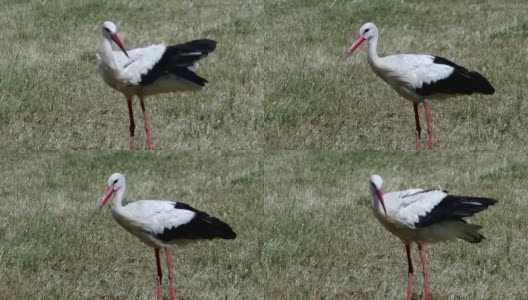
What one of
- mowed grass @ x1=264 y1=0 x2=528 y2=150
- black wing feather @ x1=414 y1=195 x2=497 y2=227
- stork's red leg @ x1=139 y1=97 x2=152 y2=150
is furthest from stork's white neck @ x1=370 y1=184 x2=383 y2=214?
stork's red leg @ x1=139 y1=97 x2=152 y2=150

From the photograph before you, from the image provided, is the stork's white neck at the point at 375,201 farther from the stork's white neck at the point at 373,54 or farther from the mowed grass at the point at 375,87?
the stork's white neck at the point at 373,54

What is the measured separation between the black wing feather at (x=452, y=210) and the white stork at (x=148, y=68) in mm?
2063

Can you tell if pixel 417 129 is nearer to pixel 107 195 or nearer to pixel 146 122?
pixel 146 122

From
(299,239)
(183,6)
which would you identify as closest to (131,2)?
(183,6)

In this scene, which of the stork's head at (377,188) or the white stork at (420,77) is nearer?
the stork's head at (377,188)

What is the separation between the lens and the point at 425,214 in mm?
10195

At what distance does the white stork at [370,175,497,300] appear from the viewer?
1018cm

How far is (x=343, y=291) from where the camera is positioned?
10453mm

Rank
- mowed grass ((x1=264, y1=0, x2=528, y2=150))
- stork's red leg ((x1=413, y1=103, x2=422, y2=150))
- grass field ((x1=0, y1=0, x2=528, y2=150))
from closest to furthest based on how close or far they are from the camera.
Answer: stork's red leg ((x1=413, y1=103, x2=422, y2=150))
grass field ((x1=0, y1=0, x2=528, y2=150))
mowed grass ((x1=264, y1=0, x2=528, y2=150))

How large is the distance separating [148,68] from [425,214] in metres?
2.46

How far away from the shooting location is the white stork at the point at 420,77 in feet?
34.0

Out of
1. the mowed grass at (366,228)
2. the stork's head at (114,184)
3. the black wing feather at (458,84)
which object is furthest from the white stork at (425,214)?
the stork's head at (114,184)

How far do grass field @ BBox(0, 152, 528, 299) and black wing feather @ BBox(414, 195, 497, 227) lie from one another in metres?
0.41

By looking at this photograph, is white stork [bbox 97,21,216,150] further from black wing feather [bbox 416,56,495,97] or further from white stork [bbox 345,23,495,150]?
black wing feather [bbox 416,56,495,97]
